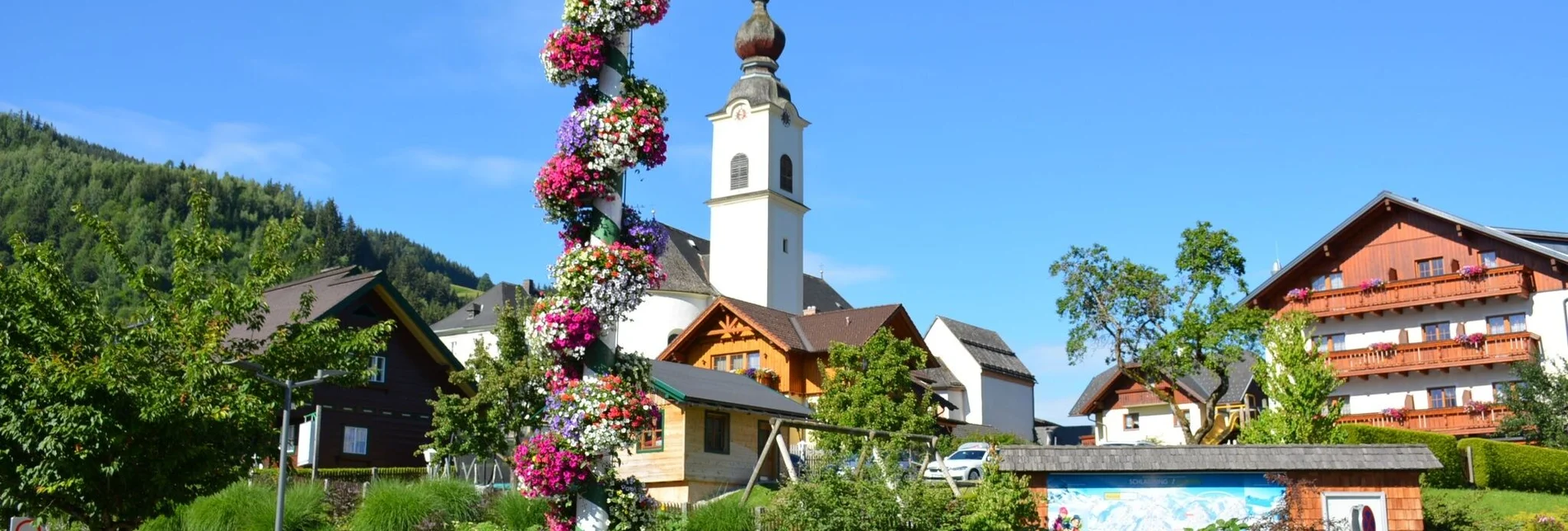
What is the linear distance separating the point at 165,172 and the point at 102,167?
36.3 feet

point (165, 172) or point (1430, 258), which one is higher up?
point (165, 172)

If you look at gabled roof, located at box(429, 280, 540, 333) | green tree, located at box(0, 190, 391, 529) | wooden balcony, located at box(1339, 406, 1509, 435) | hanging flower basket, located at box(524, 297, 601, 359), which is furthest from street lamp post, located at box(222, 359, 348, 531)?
gabled roof, located at box(429, 280, 540, 333)

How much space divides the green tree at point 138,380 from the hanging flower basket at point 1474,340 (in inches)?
1327

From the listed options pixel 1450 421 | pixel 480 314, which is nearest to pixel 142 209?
pixel 480 314

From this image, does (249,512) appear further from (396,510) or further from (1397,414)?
(1397,414)

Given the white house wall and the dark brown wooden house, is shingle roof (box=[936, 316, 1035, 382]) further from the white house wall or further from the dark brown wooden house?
the dark brown wooden house

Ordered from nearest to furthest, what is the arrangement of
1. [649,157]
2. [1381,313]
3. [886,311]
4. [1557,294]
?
[649,157], [1557,294], [1381,313], [886,311]

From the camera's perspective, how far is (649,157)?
1795 cm

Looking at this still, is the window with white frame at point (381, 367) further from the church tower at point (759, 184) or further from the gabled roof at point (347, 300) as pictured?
the church tower at point (759, 184)

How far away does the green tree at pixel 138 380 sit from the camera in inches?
704

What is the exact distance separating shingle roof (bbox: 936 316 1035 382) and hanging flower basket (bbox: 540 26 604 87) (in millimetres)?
51478

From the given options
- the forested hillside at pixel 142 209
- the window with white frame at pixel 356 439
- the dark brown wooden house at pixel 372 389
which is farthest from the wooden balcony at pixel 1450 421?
the forested hillside at pixel 142 209

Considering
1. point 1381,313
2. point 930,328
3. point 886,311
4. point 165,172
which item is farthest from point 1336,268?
point 165,172

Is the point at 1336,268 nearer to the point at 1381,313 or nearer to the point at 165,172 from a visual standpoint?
the point at 1381,313
